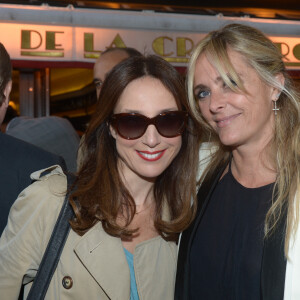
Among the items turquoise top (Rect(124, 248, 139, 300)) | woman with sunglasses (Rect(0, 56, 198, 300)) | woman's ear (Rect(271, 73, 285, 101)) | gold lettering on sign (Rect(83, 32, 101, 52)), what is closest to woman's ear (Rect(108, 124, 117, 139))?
woman with sunglasses (Rect(0, 56, 198, 300))

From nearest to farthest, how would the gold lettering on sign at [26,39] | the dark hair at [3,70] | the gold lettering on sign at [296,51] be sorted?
the dark hair at [3,70] → the gold lettering on sign at [26,39] → the gold lettering on sign at [296,51]

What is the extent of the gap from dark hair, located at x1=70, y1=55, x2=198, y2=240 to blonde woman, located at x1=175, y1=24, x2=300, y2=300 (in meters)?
0.10

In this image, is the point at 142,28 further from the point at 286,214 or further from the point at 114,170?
the point at 286,214

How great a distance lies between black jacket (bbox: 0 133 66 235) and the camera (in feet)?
6.23

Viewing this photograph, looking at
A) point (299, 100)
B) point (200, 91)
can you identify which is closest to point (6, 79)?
point (200, 91)

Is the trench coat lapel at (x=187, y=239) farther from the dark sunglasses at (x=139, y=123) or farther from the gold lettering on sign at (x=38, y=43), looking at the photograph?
the gold lettering on sign at (x=38, y=43)

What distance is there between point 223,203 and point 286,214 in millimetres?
356

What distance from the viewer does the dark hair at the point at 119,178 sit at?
1.86m

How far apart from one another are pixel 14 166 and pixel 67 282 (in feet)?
1.89

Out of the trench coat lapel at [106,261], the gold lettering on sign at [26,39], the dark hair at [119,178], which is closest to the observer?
the trench coat lapel at [106,261]

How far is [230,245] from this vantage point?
1.87 meters

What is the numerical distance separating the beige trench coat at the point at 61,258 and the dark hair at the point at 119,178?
73mm

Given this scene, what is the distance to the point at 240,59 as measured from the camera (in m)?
1.95

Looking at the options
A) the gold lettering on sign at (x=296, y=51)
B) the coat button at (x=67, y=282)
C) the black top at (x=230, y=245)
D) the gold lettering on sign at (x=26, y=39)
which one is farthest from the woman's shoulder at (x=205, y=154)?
the gold lettering on sign at (x=296, y=51)
